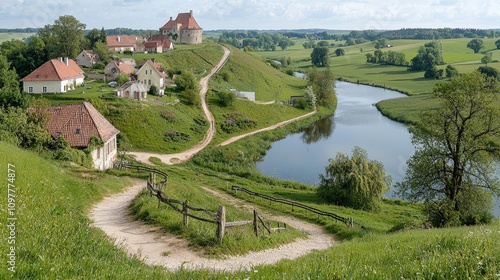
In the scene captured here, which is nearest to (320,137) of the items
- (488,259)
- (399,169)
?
(399,169)

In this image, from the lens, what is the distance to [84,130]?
32.0m

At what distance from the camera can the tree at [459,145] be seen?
2314 cm

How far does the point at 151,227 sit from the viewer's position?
51.0 ft

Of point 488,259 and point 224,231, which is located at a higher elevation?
point 488,259

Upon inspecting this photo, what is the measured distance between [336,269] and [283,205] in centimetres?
2071

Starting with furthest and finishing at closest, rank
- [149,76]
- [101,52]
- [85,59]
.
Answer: [101,52]
[85,59]
[149,76]

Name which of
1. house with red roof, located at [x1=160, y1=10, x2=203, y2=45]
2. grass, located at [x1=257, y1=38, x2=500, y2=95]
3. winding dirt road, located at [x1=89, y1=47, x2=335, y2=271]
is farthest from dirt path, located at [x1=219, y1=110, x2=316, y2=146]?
house with red roof, located at [x1=160, y1=10, x2=203, y2=45]

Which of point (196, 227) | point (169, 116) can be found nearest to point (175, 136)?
point (169, 116)

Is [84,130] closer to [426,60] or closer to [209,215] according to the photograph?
[209,215]

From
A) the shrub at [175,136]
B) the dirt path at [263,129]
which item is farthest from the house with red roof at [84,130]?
the dirt path at [263,129]

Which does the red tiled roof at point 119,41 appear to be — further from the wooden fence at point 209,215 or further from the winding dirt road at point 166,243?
the wooden fence at point 209,215

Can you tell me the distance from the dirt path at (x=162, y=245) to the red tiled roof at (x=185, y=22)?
91.9 m

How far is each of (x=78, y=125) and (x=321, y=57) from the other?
129m

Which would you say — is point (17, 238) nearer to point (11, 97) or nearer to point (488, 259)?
point (488, 259)
